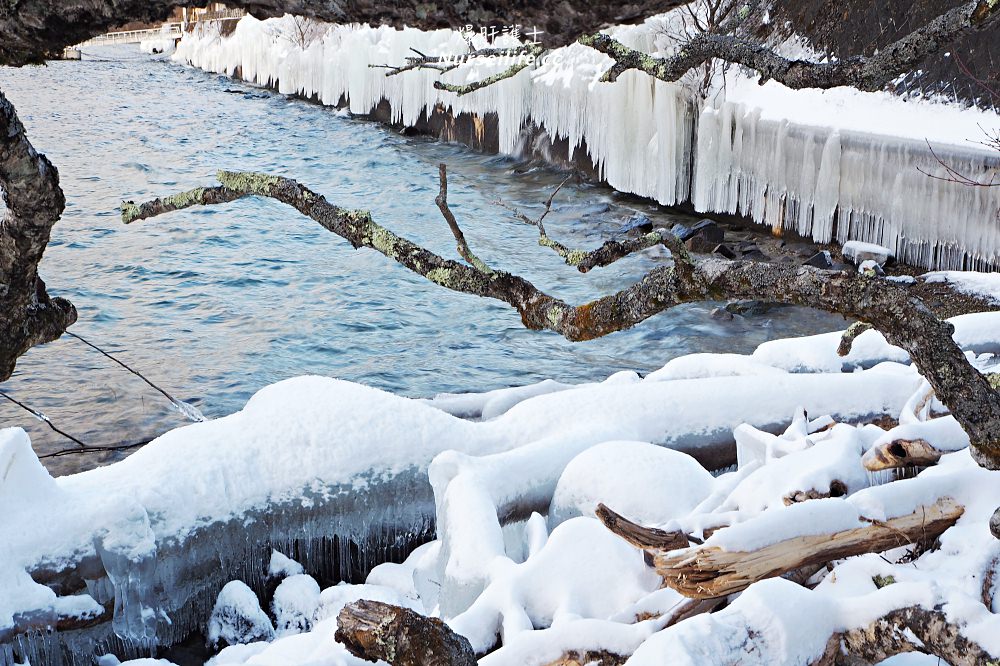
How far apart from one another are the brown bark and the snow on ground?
1.80 metres

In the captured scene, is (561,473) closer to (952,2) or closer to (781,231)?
(781,231)

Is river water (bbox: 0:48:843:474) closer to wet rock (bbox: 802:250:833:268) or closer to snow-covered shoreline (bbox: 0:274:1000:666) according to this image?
wet rock (bbox: 802:250:833:268)

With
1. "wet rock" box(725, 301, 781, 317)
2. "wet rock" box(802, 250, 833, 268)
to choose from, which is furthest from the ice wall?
"wet rock" box(725, 301, 781, 317)

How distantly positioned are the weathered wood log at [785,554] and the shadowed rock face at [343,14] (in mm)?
2035

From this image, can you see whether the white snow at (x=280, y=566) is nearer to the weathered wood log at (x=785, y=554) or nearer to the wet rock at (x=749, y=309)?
the weathered wood log at (x=785, y=554)

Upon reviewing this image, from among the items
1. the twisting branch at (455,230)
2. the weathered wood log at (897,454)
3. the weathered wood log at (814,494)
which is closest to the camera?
the twisting branch at (455,230)

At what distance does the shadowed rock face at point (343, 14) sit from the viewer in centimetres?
122

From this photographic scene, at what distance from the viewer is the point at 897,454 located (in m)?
4.02

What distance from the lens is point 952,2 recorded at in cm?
1209

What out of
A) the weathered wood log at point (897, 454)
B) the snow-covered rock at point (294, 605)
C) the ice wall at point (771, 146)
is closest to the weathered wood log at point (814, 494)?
the weathered wood log at point (897, 454)

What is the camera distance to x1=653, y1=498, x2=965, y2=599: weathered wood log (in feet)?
9.73

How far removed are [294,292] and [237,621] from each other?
7808 millimetres

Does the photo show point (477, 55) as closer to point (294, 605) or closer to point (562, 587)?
point (562, 587)

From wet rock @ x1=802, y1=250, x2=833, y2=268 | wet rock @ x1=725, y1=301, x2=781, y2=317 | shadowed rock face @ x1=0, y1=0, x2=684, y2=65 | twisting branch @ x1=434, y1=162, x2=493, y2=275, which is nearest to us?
shadowed rock face @ x1=0, y1=0, x2=684, y2=65
